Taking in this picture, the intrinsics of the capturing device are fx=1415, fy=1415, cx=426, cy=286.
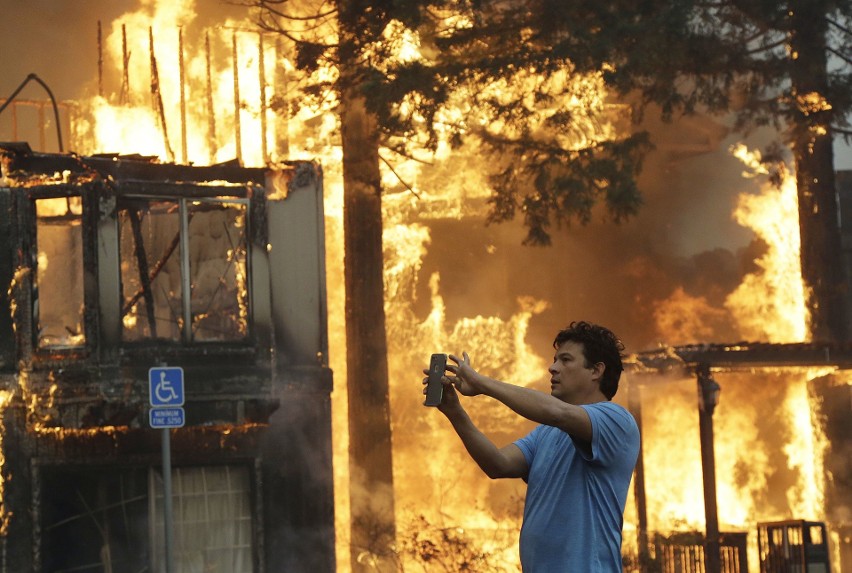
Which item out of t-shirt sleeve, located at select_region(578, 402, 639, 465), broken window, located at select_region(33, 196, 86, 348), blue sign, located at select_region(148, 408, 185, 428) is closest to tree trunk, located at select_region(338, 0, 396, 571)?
broken window, located at select_region(33, 196, 86, 348)

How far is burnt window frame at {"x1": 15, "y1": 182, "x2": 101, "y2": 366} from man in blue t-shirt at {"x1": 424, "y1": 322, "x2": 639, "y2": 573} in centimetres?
1152

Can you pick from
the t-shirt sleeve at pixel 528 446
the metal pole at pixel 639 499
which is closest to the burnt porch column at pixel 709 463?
the metal pole at pixel 639 499

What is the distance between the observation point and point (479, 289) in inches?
1193

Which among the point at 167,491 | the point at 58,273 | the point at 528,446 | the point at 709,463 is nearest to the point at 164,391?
the point at 167,491

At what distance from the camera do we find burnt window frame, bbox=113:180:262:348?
16.0 m

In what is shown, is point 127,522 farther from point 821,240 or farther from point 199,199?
point 821,240

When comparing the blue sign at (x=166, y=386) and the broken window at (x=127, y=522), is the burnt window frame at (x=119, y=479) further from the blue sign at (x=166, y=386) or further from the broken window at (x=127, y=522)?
the blue sign at (x=166, y=386)

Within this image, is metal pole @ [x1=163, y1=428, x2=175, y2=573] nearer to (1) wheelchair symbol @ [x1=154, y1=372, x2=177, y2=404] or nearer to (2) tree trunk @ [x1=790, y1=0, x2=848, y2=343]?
(1) wheelchair symbol @ [x1=154, y1=372, x2=177, y2=404]

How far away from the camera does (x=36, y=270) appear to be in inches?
626

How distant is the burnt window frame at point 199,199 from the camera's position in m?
16.0

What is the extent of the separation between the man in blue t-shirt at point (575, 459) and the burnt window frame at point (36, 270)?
11520 millimetres

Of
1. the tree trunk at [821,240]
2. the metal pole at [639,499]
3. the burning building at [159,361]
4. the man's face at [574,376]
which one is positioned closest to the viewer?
the man's face at [574,376]

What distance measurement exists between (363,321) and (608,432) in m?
15.4

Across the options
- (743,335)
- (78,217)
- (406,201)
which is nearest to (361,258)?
(78,217)
